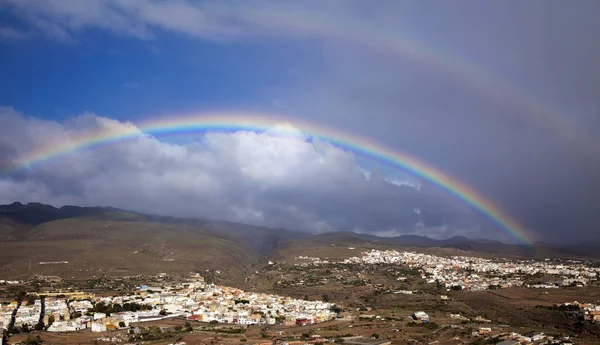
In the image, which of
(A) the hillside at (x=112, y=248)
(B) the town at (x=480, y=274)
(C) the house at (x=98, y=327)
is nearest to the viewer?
(C) the house at (x=98, y=327)

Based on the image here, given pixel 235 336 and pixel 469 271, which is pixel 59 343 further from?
pixel 469 271

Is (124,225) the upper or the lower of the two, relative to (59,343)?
upper

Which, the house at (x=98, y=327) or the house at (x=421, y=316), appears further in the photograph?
the house at (x=421, y=316)

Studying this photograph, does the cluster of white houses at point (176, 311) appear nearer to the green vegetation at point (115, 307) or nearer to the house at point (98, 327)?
the house at point (98, 327)

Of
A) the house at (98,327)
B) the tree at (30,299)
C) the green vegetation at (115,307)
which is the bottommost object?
the house at (98,327)

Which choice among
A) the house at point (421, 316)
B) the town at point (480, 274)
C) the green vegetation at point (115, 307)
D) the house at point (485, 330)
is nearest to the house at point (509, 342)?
the house at point (485, 330)

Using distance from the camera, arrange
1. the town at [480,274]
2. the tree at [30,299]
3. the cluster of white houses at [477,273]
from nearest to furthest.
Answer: the tree at [30,299] → the town at [480,274] → the cluster of white houses at [477,273]

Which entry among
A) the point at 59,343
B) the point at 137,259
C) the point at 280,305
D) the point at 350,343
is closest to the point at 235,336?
the point at 350,343

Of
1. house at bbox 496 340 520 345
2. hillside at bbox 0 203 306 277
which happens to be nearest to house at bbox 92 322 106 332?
house at bbox 496 340 520 345
